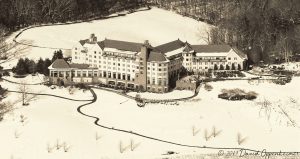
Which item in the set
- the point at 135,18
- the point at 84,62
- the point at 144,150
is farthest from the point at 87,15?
the point at 144,150

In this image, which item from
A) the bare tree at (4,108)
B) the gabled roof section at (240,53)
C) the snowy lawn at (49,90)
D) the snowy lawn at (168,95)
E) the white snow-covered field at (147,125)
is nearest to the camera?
the white snow-covered field at (147,125)

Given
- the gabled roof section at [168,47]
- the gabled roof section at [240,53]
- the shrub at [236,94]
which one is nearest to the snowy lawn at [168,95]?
the shrub at [236,94]

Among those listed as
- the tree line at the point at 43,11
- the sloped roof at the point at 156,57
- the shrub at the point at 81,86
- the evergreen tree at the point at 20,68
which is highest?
the tree line at the point at 43,11

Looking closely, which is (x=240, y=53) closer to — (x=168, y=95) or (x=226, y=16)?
(x=168, y=95)

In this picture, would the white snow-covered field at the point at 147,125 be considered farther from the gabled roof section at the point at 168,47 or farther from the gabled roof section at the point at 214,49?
the gabled roof section at the point at 168,47

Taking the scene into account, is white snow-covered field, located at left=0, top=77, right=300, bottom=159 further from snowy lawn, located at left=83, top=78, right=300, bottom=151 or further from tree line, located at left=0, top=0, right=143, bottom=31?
tree line, located at left=0, top=0, right=143, bottom=31

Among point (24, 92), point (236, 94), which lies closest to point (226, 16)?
point (236, 94)

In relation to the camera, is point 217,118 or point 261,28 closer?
point 217,118

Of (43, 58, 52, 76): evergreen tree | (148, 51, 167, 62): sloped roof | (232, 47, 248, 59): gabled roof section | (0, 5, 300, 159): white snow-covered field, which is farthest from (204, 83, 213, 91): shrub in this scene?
(43, 58, 52, 76): evergreen tree
